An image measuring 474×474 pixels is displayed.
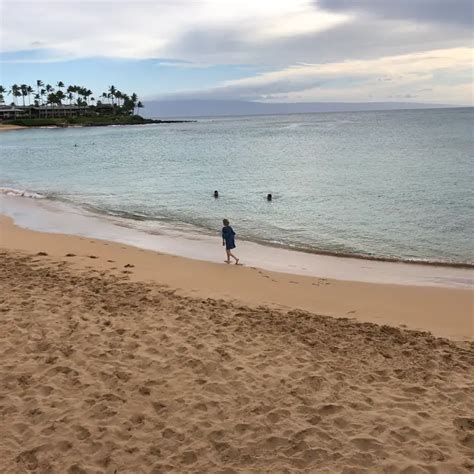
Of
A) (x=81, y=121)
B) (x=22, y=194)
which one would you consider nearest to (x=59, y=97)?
(x=81, y=121)

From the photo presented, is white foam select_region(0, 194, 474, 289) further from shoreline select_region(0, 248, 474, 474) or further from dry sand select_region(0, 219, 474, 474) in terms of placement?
shoreline select_region(0, 248, 474, 474)

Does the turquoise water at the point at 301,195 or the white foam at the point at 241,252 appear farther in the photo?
the turquoise water at the point at 301,195

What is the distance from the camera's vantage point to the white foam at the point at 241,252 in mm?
13109

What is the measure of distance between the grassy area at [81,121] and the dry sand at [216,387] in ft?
492

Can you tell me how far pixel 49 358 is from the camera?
7.04m

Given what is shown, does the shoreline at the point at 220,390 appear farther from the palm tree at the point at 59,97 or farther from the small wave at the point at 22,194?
the palm tree at the point at 59,97

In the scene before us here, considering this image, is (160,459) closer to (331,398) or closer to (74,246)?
(331,398)

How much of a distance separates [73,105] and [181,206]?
169579 millimetres

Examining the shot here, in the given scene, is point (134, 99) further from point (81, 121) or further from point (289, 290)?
point (289, 290)

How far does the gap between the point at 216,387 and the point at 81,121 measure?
527 ft

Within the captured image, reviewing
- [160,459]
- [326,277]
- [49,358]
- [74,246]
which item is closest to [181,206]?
[74,246]

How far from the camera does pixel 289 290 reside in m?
11.3

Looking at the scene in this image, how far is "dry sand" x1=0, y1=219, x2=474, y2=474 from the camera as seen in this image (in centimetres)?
511

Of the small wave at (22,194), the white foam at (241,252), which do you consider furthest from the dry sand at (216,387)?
the small wave at (22,194)
